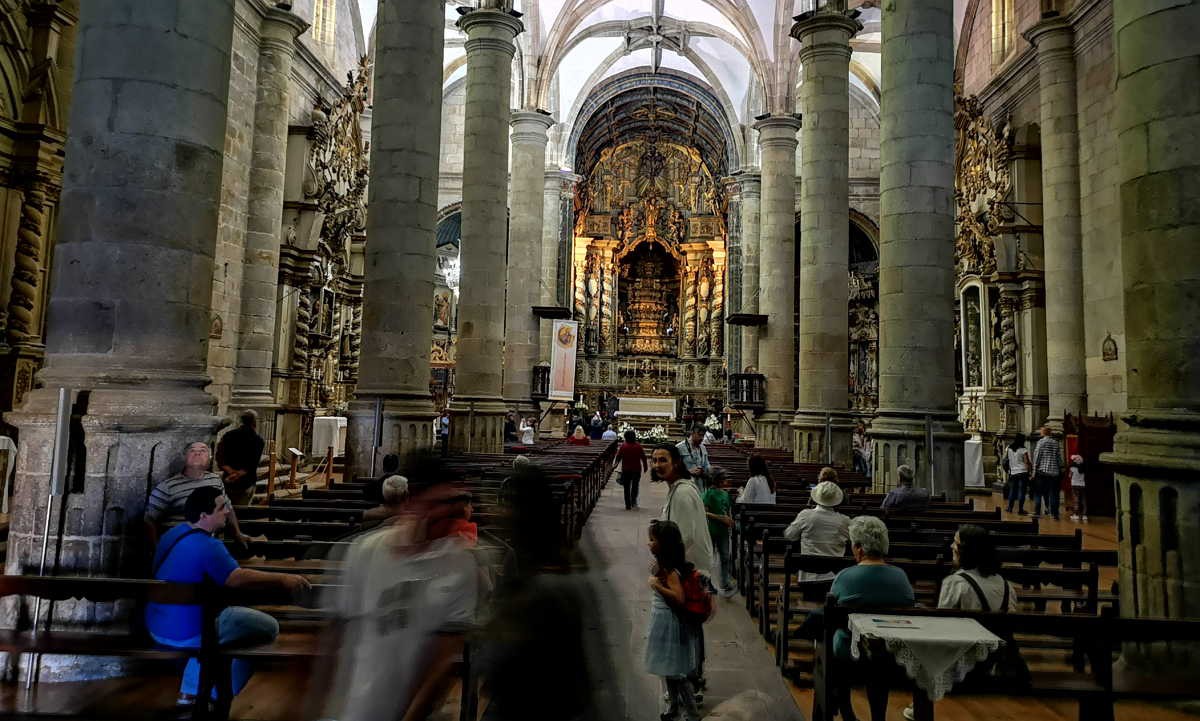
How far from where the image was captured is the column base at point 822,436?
496 inches

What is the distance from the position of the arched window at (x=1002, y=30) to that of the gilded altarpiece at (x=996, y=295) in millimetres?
1140

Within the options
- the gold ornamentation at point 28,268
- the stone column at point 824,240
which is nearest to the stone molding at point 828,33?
the stone column at point 824,240

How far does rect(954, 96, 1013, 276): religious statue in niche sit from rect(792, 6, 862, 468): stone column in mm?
4935

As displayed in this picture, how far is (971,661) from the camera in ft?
9.18

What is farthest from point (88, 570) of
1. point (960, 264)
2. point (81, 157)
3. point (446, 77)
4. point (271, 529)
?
point (446, 77)

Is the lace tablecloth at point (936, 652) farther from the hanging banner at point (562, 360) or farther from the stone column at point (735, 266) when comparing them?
the stone column at point (735, 266)

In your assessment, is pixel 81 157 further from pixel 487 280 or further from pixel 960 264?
pixel 960 264

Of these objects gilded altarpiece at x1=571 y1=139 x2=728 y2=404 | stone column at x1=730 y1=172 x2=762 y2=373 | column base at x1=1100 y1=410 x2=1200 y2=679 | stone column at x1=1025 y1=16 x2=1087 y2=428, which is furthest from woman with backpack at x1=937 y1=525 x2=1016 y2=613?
gilded altarpiece at x1=571 y1=139 x2=728 y2=404

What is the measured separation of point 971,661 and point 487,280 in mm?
10918

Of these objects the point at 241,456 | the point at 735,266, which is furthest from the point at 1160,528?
the point at 735,266

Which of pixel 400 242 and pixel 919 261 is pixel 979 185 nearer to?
pixel 919 261

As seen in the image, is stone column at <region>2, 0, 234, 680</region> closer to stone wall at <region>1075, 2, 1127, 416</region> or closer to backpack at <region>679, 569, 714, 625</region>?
backpack at <region>679, 569, 714, 625</region>

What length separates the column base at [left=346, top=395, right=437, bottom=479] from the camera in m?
8.34

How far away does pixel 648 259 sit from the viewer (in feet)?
120
